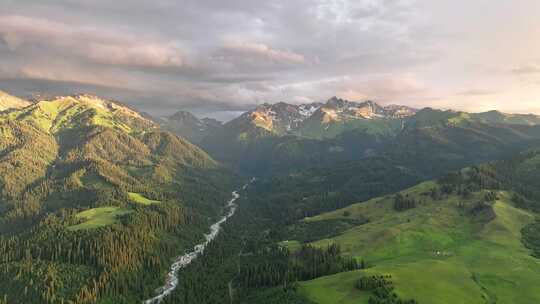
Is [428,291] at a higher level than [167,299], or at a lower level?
higher

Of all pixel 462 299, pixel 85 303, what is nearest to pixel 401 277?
pixel 462 299

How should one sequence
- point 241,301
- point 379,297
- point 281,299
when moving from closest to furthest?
point 379,297, point 281,299, point 241,301

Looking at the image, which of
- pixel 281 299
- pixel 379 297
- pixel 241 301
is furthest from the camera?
pixel 241 301

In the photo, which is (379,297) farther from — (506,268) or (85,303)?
(85,303)


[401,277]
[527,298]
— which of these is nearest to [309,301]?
[401,277]

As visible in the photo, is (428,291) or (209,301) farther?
(209,301)

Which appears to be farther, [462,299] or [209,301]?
[209,301]

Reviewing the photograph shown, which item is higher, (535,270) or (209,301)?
(535,270)

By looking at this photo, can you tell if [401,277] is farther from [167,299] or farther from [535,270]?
[167,299]
